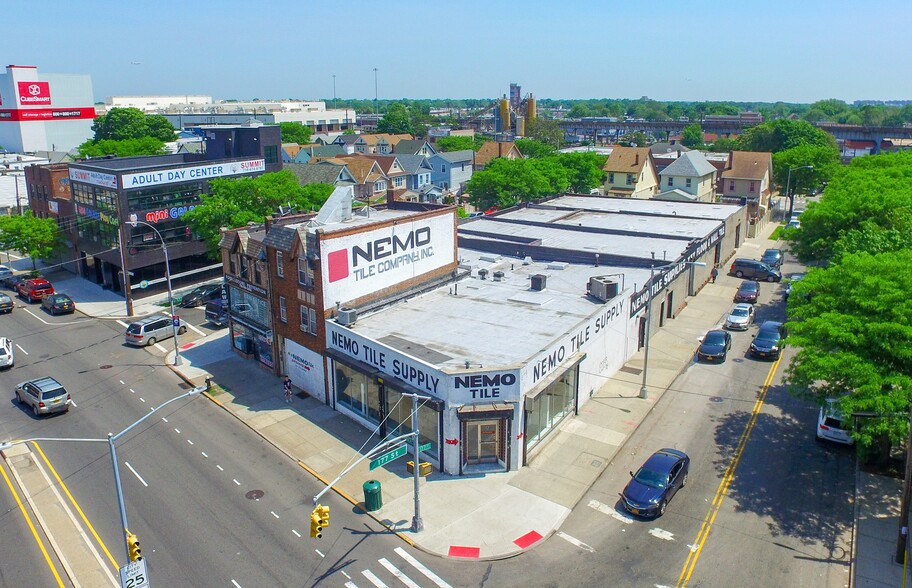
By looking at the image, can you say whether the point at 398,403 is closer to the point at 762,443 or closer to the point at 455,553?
the point at 455,553

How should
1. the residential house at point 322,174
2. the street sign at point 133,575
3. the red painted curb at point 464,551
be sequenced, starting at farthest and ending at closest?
the residential house at point 322,174, the red painted curb at point 464,551, the street sign at point 133,575

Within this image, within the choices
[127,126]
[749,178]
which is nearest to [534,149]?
[749,178]

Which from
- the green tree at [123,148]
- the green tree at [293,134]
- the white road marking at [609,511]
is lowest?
the white road marking at [609,511]

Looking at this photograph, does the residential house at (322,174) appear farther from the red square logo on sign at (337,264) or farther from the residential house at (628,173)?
the red square logo on sign at (337,264)


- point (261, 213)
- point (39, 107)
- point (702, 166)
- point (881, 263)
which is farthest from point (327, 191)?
point (39, 107)

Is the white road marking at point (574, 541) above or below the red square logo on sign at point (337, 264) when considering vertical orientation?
below

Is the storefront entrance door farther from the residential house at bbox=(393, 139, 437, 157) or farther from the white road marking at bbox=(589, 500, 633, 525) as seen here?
Result: the residential house at bbox=(393, 139, 437, 157)

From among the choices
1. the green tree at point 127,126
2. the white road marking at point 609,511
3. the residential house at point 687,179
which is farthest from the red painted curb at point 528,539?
the green tree at point 127,126
